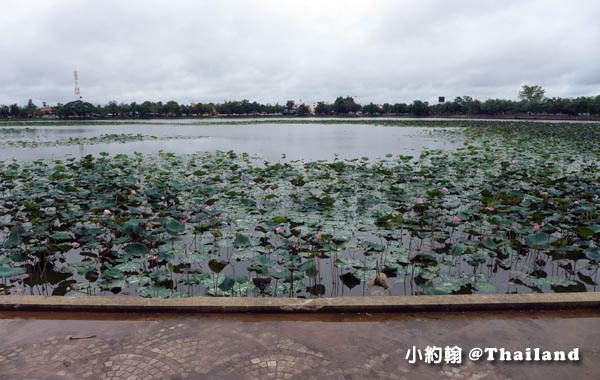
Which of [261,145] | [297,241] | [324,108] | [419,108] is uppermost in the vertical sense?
[324,108]

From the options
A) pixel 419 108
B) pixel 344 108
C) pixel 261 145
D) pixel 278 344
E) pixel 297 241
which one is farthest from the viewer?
pixel 344 108

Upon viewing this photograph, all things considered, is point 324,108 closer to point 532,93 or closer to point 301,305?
point 532,93

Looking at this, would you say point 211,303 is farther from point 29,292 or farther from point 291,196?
point 291,196

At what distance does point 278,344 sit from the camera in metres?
2.57

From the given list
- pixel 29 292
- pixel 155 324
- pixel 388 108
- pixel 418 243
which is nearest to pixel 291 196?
pixel 418 243

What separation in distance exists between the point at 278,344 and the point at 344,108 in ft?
356

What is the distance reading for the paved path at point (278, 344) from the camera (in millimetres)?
2295

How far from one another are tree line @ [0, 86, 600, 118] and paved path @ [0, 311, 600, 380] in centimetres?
7561

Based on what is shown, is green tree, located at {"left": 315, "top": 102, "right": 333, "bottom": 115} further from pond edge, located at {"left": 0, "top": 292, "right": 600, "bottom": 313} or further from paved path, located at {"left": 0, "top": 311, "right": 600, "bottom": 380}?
paved path, located at {"left": 0, "top": 311, "right": 600, "bottom": 380}

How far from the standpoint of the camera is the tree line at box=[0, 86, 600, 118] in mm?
71438

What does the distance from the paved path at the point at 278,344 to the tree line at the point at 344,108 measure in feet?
248

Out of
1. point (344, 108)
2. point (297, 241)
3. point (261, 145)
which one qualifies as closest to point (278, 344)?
point (297, 241)

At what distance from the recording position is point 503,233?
17.5 feet

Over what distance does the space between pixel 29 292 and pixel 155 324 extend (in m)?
2.17
